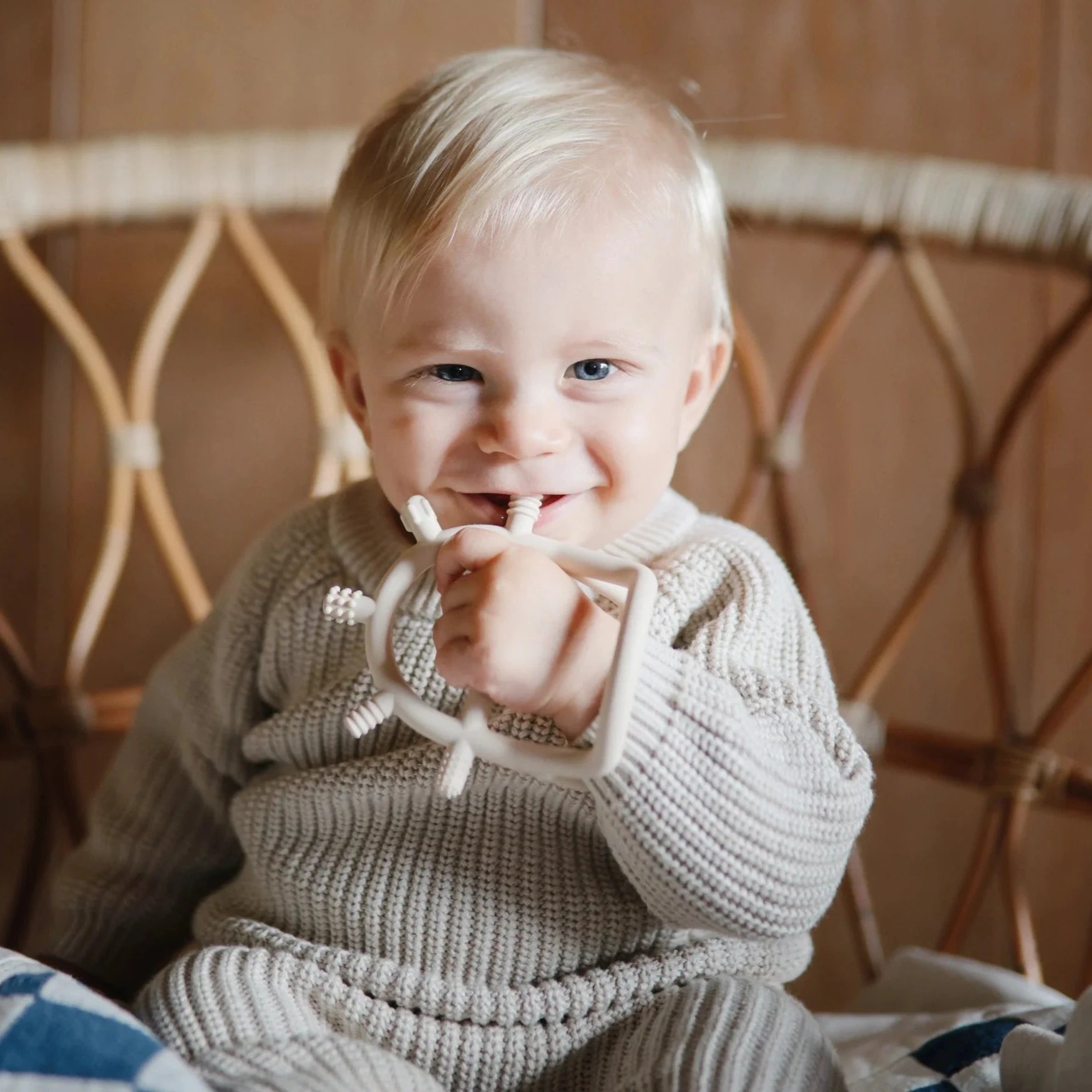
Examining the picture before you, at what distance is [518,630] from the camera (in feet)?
1.88

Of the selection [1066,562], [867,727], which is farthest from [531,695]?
[1066,562]

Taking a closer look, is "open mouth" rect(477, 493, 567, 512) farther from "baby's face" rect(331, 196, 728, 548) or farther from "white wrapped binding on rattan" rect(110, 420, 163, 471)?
"white wrapped binding on rattan" rect(110, 420, 163, 471)

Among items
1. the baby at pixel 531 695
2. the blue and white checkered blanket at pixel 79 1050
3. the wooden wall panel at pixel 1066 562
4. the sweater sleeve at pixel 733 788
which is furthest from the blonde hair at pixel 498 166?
the wooden wall panel at pixel 1066 562

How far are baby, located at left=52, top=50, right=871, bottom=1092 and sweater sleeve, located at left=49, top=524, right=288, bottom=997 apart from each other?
6cm

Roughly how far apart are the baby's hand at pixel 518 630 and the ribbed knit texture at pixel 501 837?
0.04 metres

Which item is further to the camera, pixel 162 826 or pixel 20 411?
pixel 20 411

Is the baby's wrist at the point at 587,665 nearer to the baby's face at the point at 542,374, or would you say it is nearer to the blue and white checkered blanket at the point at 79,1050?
the baby's face at the point at 542,374

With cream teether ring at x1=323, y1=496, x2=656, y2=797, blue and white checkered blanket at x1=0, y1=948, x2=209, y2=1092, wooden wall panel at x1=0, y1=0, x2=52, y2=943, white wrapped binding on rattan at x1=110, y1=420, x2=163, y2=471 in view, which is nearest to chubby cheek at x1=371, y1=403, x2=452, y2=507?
cream teether ring at x1=323, y1=496, x2=656, y2=797

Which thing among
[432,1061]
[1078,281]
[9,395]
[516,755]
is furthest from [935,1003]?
[9,395]

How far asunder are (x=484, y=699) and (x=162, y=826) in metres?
0.37

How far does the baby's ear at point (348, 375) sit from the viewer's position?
775mm

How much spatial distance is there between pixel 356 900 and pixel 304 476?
0.59 m

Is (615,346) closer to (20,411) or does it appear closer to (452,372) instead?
(452,372)

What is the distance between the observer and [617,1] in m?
1.18
